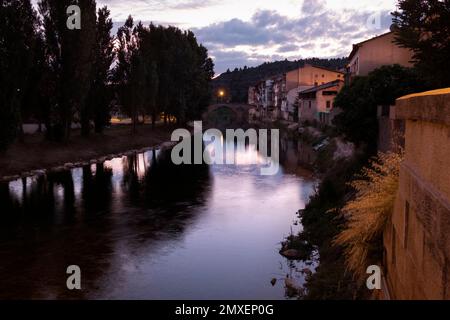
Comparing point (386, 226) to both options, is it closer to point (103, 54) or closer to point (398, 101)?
point (398, 101)

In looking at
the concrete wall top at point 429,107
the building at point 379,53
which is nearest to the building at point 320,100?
the building at point 379,53

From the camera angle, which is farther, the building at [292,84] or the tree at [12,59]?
the building at [292,84]

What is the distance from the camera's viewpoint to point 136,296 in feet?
39.6

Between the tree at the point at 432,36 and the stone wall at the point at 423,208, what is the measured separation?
403 inches

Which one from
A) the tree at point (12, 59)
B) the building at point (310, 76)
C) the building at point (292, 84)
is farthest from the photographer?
the building at point (310, 76)

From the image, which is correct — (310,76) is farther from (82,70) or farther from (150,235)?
(150,235)

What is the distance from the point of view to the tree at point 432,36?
51.5 ft

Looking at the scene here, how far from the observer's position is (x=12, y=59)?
3069 centimetres

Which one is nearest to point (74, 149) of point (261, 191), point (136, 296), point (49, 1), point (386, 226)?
point (49, 1)

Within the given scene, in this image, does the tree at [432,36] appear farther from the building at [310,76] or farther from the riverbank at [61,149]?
the building at [310,76]

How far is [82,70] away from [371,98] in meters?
25.5

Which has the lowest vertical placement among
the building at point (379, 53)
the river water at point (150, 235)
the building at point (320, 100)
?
the river water at point (150, 235)

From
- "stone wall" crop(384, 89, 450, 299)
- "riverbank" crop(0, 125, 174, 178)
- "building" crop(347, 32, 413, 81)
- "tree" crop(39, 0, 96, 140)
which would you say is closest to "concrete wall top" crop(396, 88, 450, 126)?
"stone wall" crop(384, 89, 450, 299)

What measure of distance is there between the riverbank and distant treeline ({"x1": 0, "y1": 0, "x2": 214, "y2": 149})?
138cm
